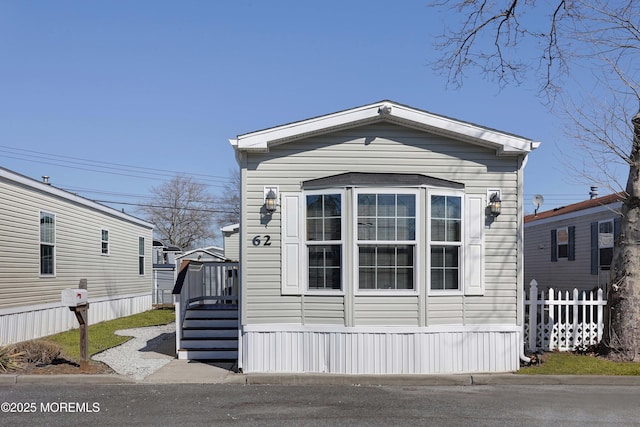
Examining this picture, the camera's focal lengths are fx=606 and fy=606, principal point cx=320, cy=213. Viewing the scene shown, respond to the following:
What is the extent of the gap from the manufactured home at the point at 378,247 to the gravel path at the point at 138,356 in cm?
173

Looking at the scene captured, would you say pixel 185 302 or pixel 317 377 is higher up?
pixel 185 302

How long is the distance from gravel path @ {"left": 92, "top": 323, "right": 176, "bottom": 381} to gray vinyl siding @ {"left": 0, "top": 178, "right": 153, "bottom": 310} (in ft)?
7.75

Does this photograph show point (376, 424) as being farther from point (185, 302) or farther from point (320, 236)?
point (185, 302)

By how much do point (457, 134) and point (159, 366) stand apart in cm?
614

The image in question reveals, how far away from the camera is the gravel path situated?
969 cm

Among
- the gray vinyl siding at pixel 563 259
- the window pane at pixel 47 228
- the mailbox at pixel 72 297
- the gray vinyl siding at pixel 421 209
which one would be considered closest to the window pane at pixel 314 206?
the gray vinyl siding at pixel 421 209

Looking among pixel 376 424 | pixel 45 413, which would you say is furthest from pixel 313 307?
pixel 45 413

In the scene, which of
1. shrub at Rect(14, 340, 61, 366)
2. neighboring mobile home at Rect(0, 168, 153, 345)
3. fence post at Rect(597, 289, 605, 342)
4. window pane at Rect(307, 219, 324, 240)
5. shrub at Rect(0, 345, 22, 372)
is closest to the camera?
shrub at Rect(0, 345, 22, 372)

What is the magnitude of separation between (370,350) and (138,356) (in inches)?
178

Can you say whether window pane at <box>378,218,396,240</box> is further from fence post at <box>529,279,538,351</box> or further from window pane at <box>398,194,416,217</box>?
fence post at <box>529,279,538,351</box>

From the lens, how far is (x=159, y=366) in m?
10.1

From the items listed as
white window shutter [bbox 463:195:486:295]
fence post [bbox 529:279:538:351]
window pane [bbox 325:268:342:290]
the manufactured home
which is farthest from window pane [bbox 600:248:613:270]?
window pane [bbox 325:268:342:290]

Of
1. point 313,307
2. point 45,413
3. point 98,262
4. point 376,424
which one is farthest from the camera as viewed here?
point 98,262

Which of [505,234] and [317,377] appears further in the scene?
[505,234]
